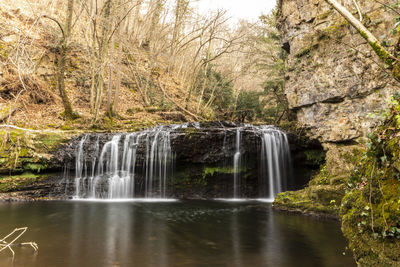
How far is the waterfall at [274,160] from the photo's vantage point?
35.1 ft

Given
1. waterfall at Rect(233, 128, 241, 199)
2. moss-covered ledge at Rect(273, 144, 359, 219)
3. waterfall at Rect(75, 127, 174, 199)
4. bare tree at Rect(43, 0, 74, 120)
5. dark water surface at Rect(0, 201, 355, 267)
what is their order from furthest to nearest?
1. bare tree at Rect(43, 0, 74, 120)
2. waterfall at Rect(233, 128, 241, 199)
3. waterfall at Rect(75, 127, 174, 199)
4. moss-covered ledge at Rect(273, 144, 359, 219)
5. dark water surface at Rect(0, 201, 355, 267)

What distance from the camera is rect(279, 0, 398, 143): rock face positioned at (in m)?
7.93

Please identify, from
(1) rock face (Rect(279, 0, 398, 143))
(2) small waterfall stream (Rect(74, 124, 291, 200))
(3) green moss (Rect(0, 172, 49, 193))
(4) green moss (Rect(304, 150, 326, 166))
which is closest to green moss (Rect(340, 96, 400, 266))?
(1) rock face (Rect(279, 0, 398, 143))

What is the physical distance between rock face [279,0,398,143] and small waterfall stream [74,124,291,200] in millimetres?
1948

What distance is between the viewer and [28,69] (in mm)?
3957

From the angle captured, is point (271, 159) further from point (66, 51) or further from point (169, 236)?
point (66, 51)

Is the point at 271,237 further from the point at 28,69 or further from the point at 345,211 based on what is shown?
the point at 28,69

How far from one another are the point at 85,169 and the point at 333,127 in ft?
32.1

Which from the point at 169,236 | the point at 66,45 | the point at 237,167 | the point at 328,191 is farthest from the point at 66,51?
the point at 328,191

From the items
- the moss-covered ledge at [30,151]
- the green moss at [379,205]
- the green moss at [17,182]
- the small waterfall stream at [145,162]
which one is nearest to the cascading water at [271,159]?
the small waterfall stream at [145,162]

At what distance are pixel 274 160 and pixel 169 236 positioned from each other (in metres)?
6.62

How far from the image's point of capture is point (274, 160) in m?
10.8

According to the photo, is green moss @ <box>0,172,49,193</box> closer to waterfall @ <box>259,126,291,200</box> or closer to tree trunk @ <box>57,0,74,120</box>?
tree trunk @ <box>57,0,74,120</box>

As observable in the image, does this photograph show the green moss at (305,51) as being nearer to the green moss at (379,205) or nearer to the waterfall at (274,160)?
the waterfall at (274,160)
